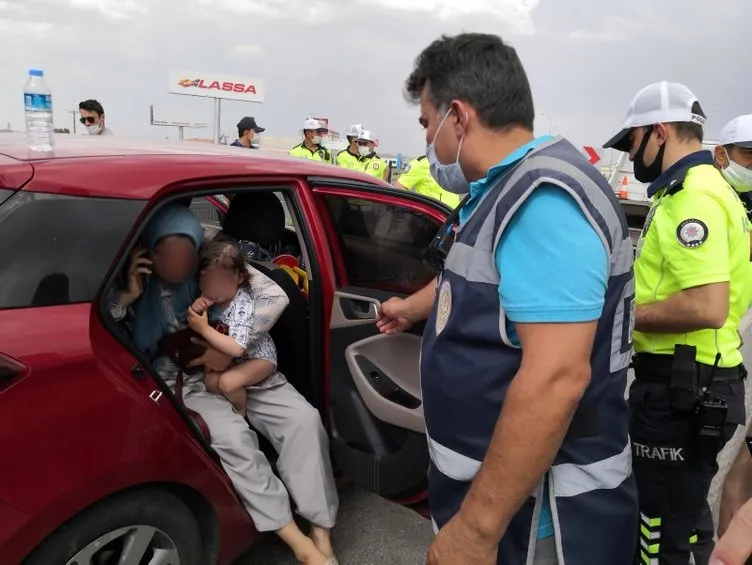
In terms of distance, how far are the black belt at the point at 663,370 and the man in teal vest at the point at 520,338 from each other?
0.84m

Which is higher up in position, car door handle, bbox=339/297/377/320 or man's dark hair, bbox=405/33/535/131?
man's dark hair, bbox=405/33/535/131

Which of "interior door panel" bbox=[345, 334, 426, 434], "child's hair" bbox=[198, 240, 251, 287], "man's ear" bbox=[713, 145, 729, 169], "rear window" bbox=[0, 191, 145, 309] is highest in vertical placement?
"man's ear" bbox=[713, 145, 729, 169]

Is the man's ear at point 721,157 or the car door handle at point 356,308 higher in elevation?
the man's ear at point 721,157

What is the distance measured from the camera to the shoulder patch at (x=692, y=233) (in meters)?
1.85

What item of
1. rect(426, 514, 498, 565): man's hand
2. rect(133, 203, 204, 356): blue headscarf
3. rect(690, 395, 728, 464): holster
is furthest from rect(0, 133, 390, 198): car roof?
rect(690, 395, 728, 464): holster

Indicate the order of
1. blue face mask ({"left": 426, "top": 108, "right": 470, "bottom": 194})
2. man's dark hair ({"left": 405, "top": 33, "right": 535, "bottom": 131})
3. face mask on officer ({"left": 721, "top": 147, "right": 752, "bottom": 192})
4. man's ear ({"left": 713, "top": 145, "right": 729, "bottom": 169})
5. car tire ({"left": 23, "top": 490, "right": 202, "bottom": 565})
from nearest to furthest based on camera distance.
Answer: man's dark hair ({"left": 405, "top": 33, "right": 535, "bottom": 131}) → blue face mask ({"left": 426, "top": 108, "right": 470, "bottom": 194}) → car tire ({"left": 23, "top": 490, "right": 202, "bottom": 565}) → face mask on officer ({"left": 721, "top": 147, "right": 752, "bottom": 192}) → man's ear ({"left": 713, "top": 145, "right": 729, "bottom": 169})

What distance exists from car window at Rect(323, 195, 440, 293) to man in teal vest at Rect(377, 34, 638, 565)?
1.15 meters

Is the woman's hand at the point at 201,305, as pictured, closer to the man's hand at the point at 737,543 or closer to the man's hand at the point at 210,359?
the man's hand at the point at 210,359

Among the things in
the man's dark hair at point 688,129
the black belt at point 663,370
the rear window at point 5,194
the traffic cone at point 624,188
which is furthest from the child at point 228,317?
the traffic cone at point 624,188

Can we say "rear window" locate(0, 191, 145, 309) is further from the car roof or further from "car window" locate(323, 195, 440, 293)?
"car window" locate(323, 195, 440, 293)

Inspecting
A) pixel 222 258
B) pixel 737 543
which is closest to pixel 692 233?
pixel 737 543

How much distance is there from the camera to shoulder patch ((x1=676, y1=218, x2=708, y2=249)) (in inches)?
72.7

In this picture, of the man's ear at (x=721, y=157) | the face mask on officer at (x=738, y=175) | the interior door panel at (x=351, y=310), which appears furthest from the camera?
the man's ear at (x=721, y=157)

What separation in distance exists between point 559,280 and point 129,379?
48.2 inches
